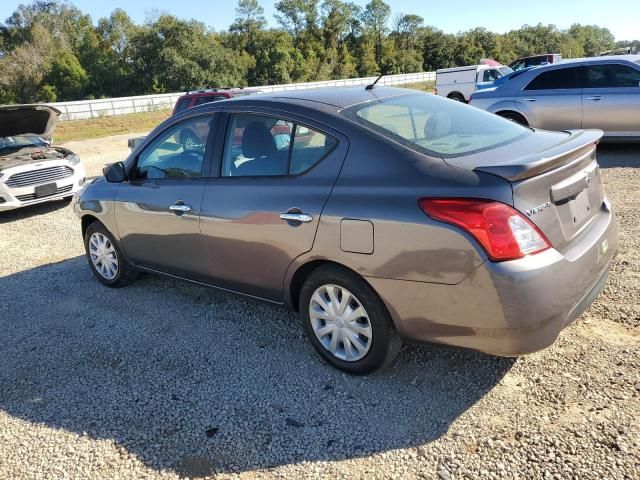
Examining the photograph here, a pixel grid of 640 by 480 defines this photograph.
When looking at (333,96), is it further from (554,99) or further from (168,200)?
(554,99)

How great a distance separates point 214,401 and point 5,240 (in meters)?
5.55

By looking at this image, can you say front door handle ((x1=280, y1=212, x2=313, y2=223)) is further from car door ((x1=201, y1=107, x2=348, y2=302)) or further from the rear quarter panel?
the rear quarter panel

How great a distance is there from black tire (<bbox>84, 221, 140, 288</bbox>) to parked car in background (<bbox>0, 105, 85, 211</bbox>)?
3.71 m

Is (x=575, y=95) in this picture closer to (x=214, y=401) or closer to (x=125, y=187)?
(x=125, y=187)

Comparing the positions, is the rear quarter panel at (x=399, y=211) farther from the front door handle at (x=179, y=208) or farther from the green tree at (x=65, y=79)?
the green tree at (x=65, y=79)

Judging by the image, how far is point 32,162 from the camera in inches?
323

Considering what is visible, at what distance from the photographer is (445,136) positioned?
313cm

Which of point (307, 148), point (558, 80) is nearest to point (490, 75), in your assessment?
point (558, 80)

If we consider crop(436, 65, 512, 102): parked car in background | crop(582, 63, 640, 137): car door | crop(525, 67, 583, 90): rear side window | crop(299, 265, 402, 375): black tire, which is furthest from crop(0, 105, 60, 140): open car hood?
crop(436, 65, 512, 102): parked car in background

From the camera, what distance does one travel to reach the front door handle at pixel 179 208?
3805 mm

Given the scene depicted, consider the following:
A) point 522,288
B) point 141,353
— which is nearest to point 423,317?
point 522,288

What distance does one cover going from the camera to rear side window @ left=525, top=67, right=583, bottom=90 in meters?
8.83

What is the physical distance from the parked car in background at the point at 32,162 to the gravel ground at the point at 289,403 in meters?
4.49

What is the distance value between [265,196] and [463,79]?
66.6 feet
